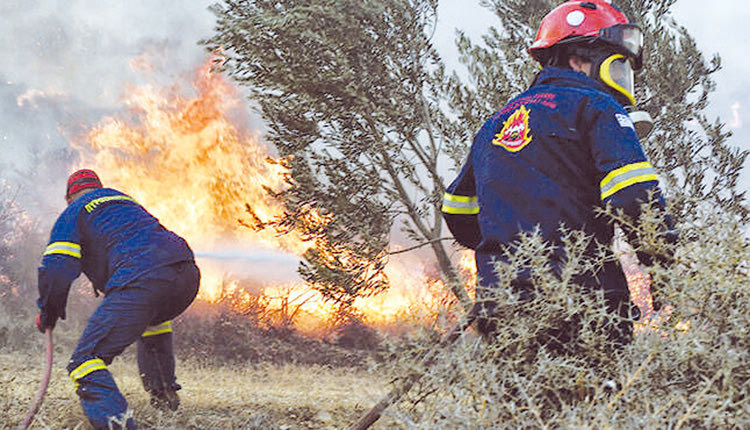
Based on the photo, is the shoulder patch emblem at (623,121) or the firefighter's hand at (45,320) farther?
the firefighter's hand at (45,320)

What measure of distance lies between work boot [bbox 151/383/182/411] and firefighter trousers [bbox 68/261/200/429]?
3 cm

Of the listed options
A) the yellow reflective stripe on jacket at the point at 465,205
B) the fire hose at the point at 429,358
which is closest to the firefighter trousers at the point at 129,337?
the fire hose at the point at 429,358

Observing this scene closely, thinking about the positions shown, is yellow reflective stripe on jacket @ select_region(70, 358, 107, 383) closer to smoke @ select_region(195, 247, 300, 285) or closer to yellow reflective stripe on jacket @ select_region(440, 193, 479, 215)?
yellow reflective stripe on jacket @ select_region(440, 193, 479, 215)

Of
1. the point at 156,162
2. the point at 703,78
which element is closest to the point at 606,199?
the point at 703,78

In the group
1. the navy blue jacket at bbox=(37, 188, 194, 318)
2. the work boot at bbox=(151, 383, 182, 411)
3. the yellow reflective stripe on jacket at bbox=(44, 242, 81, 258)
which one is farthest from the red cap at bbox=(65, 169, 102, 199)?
the work boot at bbox=(151, 383, 182, 411)

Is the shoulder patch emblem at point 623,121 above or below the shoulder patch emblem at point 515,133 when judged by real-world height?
below

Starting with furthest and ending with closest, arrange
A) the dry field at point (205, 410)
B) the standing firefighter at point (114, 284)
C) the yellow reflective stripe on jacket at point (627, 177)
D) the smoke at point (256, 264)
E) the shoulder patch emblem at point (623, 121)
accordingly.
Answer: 1. the smoke at point (256, 264)
2. the dry field at point (205, 410)
3. the standing firefighter at point (114, 284)
4. the shoulder patch emblem at point (623, 121)
5. the yellow reflective stripe on jacket at point (627, 177)

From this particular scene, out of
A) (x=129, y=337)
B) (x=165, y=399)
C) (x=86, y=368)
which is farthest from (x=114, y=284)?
(x=165, y=399)

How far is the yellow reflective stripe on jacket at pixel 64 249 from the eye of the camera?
392 cm

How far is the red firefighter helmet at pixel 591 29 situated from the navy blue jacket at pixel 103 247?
2.53 metres

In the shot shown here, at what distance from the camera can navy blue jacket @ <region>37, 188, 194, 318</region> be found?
3.90m

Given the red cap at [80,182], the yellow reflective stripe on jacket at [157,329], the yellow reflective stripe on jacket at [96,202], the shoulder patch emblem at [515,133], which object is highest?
the red cap at [80,182]

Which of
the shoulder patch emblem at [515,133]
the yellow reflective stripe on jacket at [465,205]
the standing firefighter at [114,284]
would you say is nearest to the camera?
the shoulder patch emblem at [515,133]

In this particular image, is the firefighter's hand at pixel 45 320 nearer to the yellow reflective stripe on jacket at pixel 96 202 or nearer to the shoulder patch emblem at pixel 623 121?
the yellow reflective stripe on jacket at pixel 96 202
